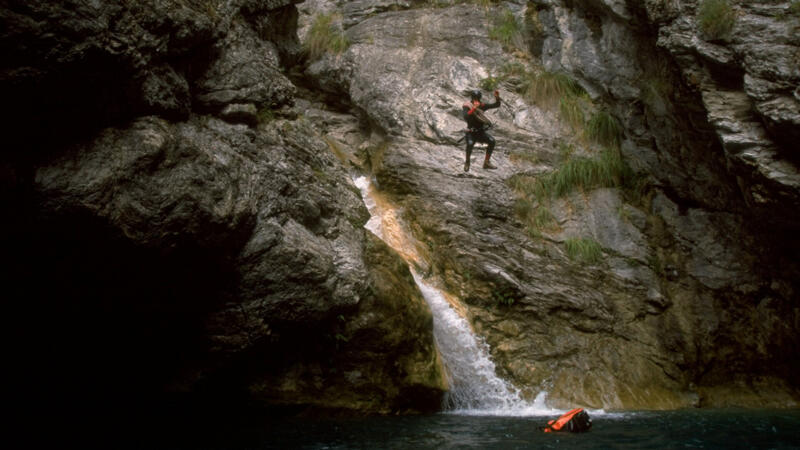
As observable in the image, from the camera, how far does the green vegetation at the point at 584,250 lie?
11117 millimetres

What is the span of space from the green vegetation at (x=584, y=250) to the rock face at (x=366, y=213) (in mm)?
111

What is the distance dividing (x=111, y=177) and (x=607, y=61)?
10.8 m

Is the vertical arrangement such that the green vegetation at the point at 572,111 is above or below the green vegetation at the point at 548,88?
below

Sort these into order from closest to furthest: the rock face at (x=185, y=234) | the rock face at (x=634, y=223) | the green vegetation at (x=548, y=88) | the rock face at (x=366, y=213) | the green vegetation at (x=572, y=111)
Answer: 1. the rock face at (x=185, y=234)
2. the rock face at (x=366, y=213)
3. the rock face at (x=634, y=223)
4. the green vegetation at (x=572, y=111)
5. the green vegetation at (x=548, y=88)

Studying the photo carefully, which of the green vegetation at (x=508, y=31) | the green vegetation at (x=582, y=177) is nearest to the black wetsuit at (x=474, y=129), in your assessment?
the green vegetation at (x=582, y=177)

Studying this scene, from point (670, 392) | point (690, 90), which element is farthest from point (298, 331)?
point (690, 90)

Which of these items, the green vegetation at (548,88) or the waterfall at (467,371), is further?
the green vegetation at (548,88)

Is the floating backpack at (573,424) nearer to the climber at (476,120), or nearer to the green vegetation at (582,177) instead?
the climber at (476,120)

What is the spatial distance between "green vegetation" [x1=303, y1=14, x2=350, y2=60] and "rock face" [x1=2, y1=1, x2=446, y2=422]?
545cm

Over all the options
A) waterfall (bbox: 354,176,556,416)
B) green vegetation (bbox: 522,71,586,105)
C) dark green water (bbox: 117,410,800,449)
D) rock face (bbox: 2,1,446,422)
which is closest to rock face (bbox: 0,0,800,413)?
rock face (bbox: 2,1,446,422)

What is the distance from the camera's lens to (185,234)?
6375 mm

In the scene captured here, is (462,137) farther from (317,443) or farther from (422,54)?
(317,443)

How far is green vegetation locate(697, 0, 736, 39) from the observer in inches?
344

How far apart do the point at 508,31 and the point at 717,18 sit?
680 cm
